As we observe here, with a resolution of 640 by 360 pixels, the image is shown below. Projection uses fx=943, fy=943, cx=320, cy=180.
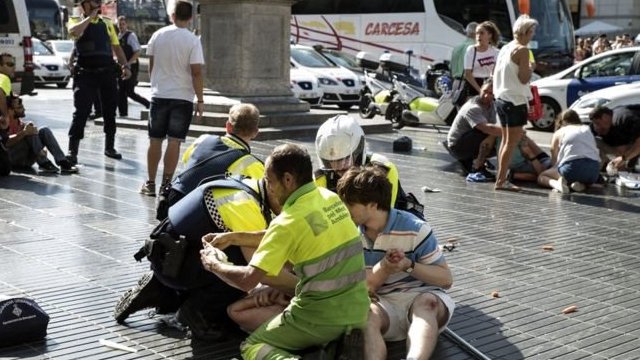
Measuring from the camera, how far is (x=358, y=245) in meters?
3.99

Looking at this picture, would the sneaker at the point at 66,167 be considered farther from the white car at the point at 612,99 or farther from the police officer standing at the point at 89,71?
the white car at the point at 612,99

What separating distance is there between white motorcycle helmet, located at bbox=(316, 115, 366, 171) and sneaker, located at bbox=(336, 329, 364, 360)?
1.23 meters

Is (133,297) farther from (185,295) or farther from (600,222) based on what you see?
(600,222)

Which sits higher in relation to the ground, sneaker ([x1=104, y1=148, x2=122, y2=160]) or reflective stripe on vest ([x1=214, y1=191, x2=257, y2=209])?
reflective stripe on vest ([x1=214, y1=191, x2=257, y2=209])

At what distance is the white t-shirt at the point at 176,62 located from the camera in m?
8.74

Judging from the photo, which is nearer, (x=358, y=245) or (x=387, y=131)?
(x=358, y=245)

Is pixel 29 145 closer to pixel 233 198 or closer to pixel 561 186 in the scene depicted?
pixel 561 186

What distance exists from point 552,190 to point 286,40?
6107 millimetres

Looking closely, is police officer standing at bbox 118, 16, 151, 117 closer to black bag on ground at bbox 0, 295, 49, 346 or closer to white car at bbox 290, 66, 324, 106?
white car at bbox 290, 66, 324, 106

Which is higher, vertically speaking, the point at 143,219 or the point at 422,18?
the point at 422,18

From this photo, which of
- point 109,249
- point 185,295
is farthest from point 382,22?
point 185,295

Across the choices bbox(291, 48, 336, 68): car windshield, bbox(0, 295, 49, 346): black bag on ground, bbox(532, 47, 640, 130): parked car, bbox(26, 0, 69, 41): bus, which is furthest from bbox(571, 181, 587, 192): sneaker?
bbox(26, 0, 69, 41): bus

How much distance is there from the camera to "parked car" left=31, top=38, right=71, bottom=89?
94.9ft

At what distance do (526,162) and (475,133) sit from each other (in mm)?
650
